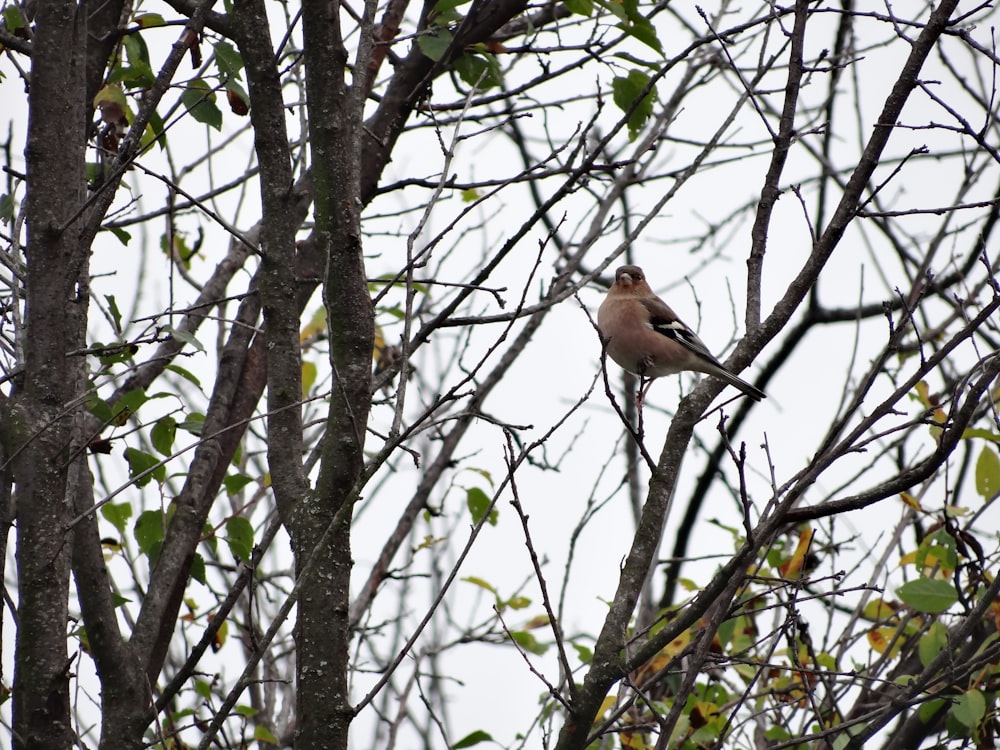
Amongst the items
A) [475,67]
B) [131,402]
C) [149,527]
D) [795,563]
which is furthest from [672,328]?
[131,402]

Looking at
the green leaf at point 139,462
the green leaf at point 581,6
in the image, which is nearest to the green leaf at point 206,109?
the green leaf at point 139,462

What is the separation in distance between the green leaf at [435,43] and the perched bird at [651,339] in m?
2.40

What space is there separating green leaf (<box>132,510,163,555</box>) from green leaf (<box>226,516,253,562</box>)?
0.24 meters

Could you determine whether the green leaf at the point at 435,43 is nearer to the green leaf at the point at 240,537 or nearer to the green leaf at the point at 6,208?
the green leaf at the point at 6,208

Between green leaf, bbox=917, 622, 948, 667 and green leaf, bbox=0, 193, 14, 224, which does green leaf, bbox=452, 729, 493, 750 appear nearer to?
green leaf, bbox=917, 622, 948, 667

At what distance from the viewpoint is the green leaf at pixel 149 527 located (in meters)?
3.89

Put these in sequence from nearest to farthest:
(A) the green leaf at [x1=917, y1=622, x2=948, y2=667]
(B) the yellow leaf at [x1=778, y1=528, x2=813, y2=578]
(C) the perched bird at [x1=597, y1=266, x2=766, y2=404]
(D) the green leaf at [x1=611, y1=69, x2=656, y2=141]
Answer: (A) the green leaf at [x1=917, y1=622, x2=948, y2=667], (D) the green leaf at [x1=611, y1=69, x2=656, y2=141], (B) the yellow leaf at [x1=778, y1=528, x2=813, y2=578], (C) the perched bird at [x1=597, y1=266, x2=766, y2=404]

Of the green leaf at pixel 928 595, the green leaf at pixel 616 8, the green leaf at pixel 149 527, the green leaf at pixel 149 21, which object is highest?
the green leaf at pixel 149 21

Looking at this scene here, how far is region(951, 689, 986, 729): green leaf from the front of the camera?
369cm

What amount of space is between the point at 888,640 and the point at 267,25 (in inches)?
153

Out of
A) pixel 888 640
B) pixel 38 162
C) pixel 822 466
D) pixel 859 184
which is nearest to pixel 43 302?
pixel 38 162

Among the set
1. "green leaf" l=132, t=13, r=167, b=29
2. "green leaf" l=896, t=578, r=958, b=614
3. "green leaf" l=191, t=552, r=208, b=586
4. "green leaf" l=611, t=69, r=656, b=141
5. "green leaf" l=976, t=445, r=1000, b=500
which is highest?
"green leaf" l=132, t=13, r=167, b=29

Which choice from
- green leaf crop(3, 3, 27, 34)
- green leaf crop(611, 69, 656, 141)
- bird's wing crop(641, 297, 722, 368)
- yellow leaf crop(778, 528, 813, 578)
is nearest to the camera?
green leaf crop(3, 3, 27, 34)

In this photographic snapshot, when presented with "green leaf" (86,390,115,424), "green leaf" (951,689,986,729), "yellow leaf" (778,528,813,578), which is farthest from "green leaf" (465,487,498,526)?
"green leaf" (951,689,986,729)
